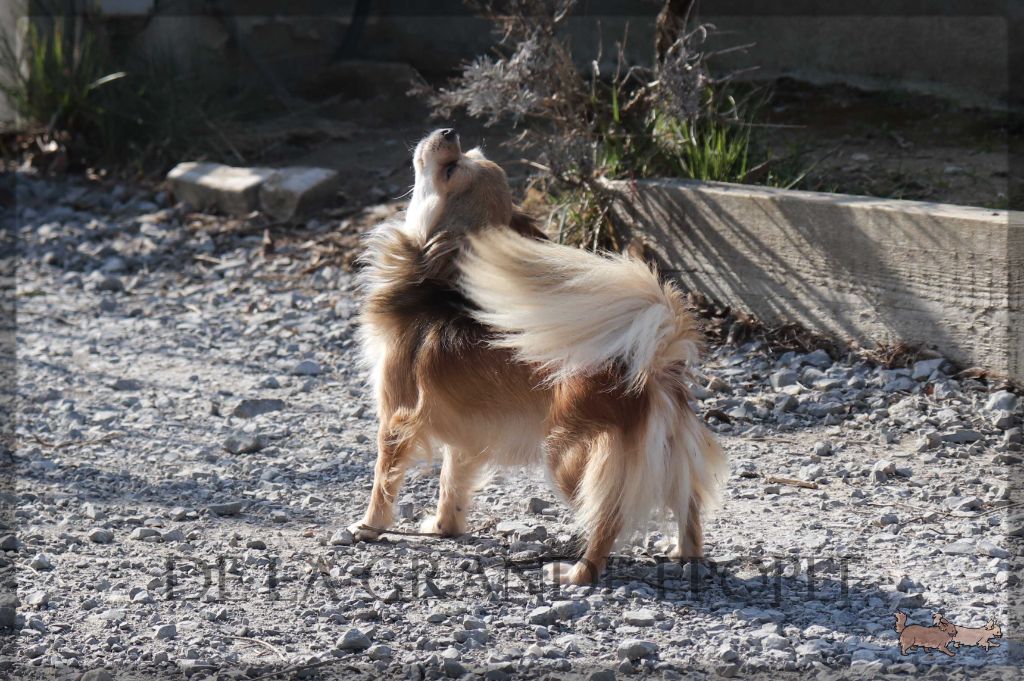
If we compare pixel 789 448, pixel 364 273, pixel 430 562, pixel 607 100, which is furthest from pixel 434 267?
pixel 607 100

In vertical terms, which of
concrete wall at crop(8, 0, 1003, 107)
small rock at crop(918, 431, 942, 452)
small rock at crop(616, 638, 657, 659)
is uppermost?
concrete wall at crop(8, 0, 1003, 107)

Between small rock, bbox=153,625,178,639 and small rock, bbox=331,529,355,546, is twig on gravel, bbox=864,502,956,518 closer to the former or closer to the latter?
small rock, bbox=331,529,355,546

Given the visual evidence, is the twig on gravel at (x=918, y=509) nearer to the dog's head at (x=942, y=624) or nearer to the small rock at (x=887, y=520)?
the small rock at (x=887, y=520)

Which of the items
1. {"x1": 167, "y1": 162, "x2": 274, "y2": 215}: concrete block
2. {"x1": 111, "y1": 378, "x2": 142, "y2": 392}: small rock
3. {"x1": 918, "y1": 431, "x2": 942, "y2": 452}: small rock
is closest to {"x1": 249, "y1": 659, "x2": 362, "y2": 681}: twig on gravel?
{"x1": 918, "y1": 431, "x2": 942, "y2": 452}: small rock

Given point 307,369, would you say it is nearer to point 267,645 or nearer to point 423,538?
point 423,538

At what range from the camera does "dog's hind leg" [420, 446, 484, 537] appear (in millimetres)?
3711

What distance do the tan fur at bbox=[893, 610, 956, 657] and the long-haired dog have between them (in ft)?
2.12

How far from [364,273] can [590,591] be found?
1299 mm

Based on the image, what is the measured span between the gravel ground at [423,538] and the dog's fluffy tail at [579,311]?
0.66 metres

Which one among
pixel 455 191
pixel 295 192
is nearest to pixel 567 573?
pixel 455 191

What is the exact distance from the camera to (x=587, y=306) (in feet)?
10.0

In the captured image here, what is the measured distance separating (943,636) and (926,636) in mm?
45

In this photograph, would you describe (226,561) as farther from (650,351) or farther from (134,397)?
(134,397)

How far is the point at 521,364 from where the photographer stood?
3.35 meters
